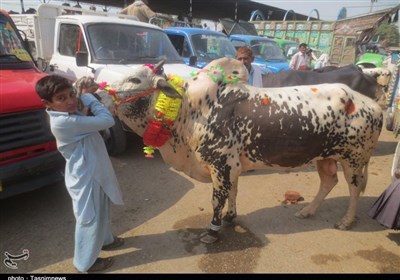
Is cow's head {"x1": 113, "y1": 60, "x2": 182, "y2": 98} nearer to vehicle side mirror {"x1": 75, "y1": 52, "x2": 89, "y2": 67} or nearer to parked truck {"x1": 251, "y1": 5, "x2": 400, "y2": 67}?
vehicle side mirror {"x1": 75, "y1": 52, "x2": 89, "y2": 67}

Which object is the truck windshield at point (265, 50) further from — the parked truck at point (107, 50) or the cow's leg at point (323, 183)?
the cow's leg at point (323, 183)

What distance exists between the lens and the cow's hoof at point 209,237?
320cm

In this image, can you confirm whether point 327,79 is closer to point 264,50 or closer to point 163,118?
point 163,118

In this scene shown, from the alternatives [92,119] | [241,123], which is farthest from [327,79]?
[92,119]

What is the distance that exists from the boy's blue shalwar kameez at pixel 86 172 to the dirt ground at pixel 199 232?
34 cm

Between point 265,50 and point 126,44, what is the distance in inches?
226

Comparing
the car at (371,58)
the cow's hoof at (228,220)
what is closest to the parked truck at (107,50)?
the cow's hoof at (228,220)

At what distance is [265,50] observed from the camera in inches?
395

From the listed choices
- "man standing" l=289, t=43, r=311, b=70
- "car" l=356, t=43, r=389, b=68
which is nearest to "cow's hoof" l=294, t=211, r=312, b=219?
"man standing" l=289, t=43, r=311, b=70

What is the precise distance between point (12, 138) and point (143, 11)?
6.71m

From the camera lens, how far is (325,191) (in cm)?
381

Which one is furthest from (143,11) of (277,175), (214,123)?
(214,123)

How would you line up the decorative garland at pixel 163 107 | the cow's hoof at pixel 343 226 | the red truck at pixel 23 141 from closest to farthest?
the decorative garland at pixel 163 107 < the red truck at pixel 23 141 < the cow's hoof at pixel 343 226

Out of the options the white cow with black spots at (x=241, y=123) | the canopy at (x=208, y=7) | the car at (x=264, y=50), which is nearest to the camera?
the white cow with black spots at (x=241, y=123)
